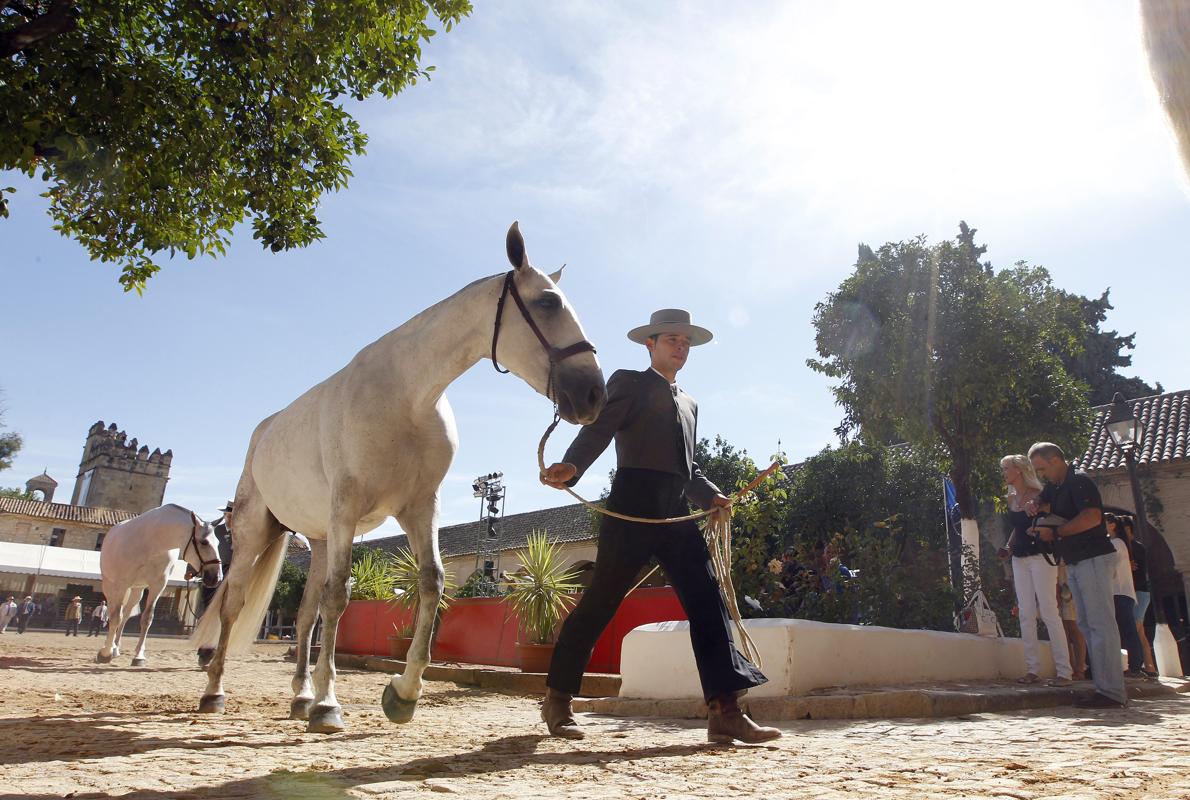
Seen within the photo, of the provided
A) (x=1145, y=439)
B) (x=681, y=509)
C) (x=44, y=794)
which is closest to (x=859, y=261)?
(x=1145, y=439)

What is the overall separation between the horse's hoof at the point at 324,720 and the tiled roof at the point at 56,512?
60.0 m

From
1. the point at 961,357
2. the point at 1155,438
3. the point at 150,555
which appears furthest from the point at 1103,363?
the point at 150,555

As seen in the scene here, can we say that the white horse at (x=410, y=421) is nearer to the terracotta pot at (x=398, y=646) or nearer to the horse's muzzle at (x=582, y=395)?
the horse's muzzle at (x=582, y=395)

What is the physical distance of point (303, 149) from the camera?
7.48 meters

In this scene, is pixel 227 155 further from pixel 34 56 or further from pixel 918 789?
pixel 918 789

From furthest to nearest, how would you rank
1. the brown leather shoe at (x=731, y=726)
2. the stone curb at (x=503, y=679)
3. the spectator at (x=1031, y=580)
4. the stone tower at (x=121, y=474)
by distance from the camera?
the stone tower at (x=121, y=474)
the stone curb at (x=503, y=679)
the spectator at (x=1031, y=580)
the brown leather shoe at (x=731, y=726)

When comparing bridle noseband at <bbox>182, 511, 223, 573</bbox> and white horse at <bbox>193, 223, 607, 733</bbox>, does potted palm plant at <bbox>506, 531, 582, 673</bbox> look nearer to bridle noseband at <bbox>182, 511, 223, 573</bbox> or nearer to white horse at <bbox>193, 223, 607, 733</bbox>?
white horse at <bbox>193, 223, 607, 733</bbox>

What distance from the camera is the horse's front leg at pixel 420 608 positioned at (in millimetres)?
4059

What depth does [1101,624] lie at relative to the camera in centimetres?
573

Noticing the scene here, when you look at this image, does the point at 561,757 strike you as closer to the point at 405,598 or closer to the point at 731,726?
the point at 731,726

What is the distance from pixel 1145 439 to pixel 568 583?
68.7 feet

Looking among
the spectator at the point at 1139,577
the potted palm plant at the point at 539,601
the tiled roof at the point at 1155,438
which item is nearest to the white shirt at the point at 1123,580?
the spectator at the point at 1139,577

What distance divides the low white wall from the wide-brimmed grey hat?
7.45ft

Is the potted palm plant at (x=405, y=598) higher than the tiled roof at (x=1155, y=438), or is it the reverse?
the tiled roof at (x=1155, y=438)
